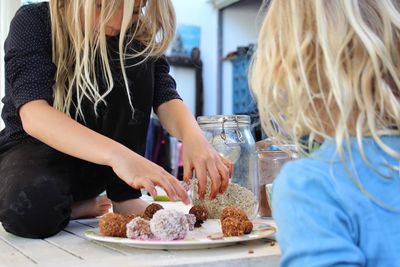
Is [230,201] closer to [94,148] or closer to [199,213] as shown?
[199,213]

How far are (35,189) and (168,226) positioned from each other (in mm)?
265

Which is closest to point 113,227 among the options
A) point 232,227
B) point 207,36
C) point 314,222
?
point 232,227

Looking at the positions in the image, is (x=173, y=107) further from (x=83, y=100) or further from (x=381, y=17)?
(x=381, y=17)

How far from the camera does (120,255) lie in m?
0.67

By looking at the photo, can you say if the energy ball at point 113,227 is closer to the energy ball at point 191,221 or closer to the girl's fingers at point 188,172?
the energy ball at point 191,221

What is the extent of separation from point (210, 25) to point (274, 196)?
3229 millimetres

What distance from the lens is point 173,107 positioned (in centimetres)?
114

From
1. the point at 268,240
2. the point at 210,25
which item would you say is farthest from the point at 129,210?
the point at 210,25

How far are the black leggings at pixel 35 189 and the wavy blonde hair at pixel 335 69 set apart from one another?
47cm

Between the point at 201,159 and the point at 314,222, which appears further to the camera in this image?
the point at 201,159

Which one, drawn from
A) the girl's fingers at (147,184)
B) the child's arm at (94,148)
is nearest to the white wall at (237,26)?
the child's arm at (94,148)

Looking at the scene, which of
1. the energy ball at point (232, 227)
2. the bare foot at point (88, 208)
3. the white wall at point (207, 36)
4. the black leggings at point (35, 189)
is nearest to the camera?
the energy ball at point (232, 227)

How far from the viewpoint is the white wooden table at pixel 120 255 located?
628 mm

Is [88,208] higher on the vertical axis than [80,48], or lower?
lower
